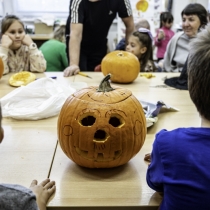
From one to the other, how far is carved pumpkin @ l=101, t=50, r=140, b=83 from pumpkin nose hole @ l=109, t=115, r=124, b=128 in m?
0.79

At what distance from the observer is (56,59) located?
269 cm

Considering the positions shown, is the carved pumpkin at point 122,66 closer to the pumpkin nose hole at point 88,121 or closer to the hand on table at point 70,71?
the hand on table at point 70,71

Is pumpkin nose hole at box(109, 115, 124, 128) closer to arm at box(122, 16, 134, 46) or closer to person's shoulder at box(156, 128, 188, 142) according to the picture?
person's shoulder at box(156, 128, 188, 142)

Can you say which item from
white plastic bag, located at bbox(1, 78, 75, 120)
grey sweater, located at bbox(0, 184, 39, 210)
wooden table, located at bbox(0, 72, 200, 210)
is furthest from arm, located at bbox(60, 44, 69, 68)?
grey sweater, located at bbox(0, 184, 39, 210)

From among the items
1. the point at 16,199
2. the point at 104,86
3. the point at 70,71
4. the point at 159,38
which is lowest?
the point at 159,38

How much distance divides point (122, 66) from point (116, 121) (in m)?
0.81

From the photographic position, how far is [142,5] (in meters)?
4.11

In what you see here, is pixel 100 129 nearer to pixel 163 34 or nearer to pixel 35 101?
pixel 35 101

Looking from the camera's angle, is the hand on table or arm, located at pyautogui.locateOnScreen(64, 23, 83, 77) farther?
arm, located at pyautogui.locateOnScreen(64, 23, 83, 77)

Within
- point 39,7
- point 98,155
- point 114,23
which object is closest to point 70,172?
point 98,155

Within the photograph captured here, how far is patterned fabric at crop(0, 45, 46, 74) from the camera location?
1965mm

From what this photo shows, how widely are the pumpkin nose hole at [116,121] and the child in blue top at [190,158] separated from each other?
134 mm

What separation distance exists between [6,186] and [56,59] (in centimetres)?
216

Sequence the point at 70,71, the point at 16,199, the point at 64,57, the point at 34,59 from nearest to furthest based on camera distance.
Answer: the point at 16,199
the point at 70,71
the point at 34,59
the point at 64,57
